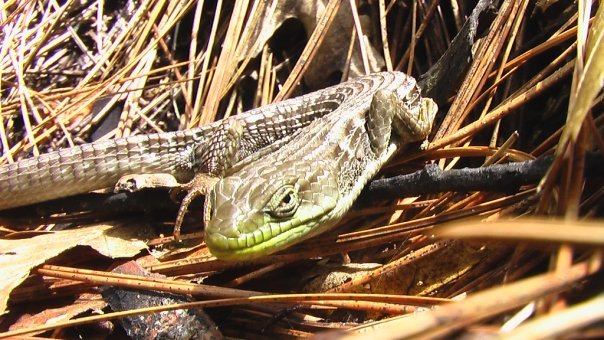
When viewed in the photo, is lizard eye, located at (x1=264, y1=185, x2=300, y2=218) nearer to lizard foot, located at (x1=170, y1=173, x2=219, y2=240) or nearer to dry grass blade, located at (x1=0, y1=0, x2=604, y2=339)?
dry grass blade, located at (x1=0, y1=0, x2=604, y2=339)

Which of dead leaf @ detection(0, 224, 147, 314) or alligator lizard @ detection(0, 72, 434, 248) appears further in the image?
alligator lizard @ detection(0, 72, 434, 248)

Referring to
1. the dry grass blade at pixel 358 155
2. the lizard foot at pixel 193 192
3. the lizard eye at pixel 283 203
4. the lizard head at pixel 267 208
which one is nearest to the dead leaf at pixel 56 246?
the dry grass blade at pixel 358 155

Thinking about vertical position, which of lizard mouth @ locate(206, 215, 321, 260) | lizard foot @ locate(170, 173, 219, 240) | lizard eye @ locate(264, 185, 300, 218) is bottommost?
lizard foot @ locate(170, 173, 219, 240)

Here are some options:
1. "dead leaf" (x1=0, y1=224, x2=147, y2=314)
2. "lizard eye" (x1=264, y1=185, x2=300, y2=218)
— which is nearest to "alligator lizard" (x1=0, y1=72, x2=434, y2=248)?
"dead leaf" (x1=0, y1=224, x2=147, y2=314)

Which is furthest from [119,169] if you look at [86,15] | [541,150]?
[541,150]

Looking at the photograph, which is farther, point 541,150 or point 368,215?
point 368,215

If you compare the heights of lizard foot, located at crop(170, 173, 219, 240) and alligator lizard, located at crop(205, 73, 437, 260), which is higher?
alligator lizard, located at crop(205, 73, 437, 260)

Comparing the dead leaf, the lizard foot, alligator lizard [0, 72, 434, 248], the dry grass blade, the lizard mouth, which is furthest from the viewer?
alligator lizard [0, 72, 434, 248]

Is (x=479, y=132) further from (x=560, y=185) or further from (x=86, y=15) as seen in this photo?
(x=86, y=15)
